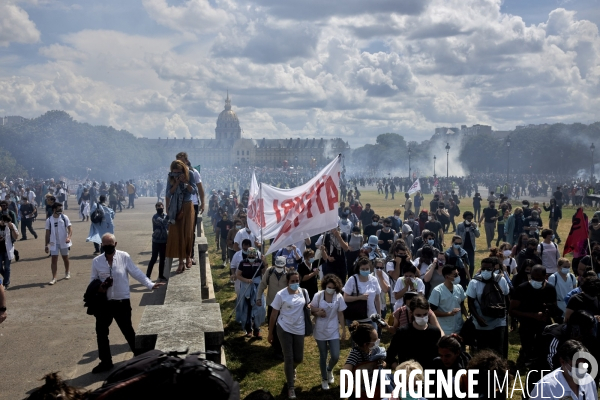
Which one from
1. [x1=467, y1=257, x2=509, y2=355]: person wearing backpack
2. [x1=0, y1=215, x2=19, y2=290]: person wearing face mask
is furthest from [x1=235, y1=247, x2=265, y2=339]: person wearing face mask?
[x1=0, y1=215, x2=19, y2=290]: person wearing face mask

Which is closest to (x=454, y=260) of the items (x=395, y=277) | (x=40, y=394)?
(x=395, y=277)

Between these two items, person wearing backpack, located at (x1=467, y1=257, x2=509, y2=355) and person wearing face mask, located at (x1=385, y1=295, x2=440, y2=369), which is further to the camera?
person wearing backpack, located at (x1=467, y1=257, x2=509, y2=355)

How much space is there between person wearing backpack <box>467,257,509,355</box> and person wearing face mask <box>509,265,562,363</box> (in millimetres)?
359

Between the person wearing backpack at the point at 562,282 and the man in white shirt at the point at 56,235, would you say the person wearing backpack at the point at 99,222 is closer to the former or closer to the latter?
the man in white shirt at the point at 56,235

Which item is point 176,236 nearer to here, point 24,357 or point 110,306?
point 110,306

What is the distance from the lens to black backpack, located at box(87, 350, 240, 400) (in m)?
2.43

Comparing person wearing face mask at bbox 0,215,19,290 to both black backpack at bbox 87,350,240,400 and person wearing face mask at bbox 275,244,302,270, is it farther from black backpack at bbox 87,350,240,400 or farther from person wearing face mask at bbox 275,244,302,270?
black backpack at bbox 87,350,240,400

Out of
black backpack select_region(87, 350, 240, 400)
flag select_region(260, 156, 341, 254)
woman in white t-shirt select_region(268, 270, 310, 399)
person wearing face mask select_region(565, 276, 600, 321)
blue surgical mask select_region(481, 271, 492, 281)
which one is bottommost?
woman in white t-shirt select_region(268, 270, 310, 399)

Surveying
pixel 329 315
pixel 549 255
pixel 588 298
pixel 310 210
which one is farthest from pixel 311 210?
pixel 549 255

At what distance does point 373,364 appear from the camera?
5.36 meters

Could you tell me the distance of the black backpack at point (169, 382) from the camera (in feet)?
7.97

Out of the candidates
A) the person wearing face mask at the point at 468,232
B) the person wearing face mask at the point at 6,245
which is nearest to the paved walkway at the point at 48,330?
the person wearing face mask at the point at 6,245

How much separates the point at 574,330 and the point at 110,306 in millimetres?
4937

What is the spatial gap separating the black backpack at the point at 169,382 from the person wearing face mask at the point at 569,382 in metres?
2.81
